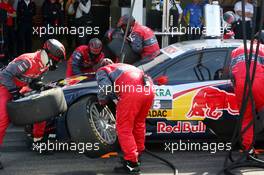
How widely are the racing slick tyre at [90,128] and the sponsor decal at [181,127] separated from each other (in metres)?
0.62

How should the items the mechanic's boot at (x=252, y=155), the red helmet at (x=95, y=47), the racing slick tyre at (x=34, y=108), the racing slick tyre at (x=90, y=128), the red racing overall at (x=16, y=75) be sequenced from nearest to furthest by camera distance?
the racing slick tyre at (x=90, y=128) < the racing slick tyre at (x=34, y=108) < the red racing overall at (x=16, y=75) < the mechanic's boot at (x=252, y=155) < the red helmet at (x=95, y=47)

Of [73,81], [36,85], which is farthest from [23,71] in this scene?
[73,81]

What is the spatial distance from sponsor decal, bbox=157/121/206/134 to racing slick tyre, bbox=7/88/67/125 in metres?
1.39

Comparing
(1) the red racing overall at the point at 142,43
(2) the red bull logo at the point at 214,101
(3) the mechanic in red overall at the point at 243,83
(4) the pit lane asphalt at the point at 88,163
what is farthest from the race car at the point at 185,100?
(1) the red racing overall at the point at 142,43

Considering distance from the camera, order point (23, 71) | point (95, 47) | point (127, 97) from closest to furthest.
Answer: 1. point (127, 97)
2. point (23, 71)
3. point (95, 47)

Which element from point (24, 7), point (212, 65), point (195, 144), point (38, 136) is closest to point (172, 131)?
point (195, 144)

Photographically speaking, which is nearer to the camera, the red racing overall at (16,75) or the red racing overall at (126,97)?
the red racing overall at (126,97)

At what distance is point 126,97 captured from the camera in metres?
6.64

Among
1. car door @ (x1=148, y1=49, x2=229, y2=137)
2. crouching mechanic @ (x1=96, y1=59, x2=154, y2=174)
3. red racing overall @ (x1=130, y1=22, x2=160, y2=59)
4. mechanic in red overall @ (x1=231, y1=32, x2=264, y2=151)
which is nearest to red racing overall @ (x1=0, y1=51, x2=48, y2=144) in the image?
crouching mechanic @ (x1=96, y1=59, x2=154, y2=174)

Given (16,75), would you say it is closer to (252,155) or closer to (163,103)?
(163,103)

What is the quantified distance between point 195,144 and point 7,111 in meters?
2.54

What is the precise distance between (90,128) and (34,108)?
71 centimetres

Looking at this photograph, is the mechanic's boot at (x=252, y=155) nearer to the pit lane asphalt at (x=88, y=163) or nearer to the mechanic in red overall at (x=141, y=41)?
the pit lane asphalt at (x=88, y=163)

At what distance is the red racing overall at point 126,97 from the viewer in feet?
21.8
